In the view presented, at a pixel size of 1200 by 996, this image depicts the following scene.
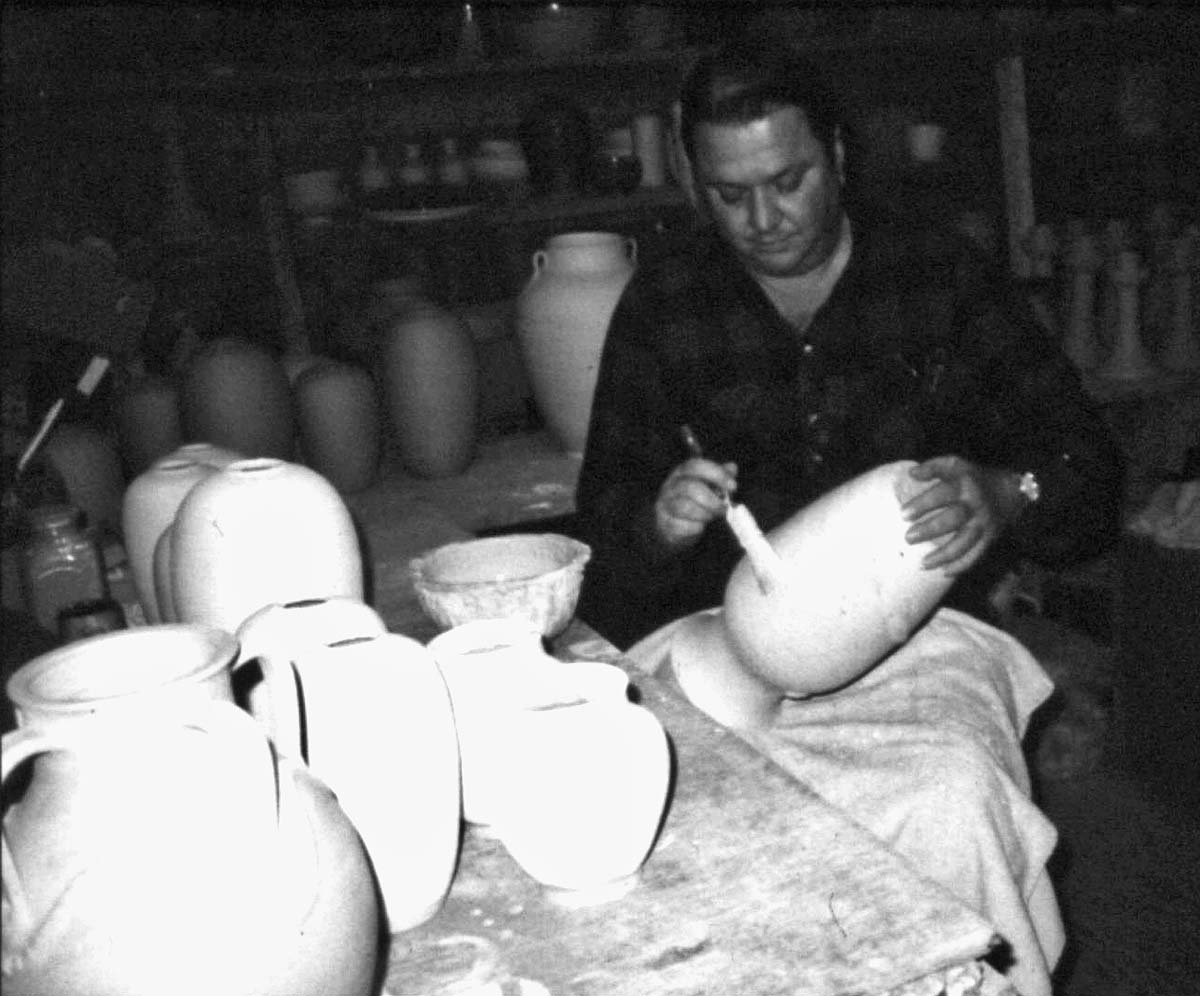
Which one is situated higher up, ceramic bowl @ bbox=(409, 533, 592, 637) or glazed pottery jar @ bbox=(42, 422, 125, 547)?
ceramic bowl @ bbox=(409, 533, 592, 637)

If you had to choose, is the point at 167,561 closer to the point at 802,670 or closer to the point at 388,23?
the point at 802,670

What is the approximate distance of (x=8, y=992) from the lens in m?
0.59

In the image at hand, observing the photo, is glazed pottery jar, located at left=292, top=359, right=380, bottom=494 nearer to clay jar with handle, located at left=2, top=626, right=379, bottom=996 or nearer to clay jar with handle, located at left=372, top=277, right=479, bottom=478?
clay jar with handle, located at left=372, top=277, right=479, bottom=478

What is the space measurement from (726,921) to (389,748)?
0.27 m

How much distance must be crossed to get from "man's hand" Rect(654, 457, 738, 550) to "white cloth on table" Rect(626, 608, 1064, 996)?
0.60 feet

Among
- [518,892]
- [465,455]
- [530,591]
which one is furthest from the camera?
[465,455]

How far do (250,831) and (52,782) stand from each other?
0.12 m

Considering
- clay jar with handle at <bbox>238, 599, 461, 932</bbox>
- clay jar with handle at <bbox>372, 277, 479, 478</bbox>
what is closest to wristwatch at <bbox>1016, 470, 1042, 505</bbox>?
clay jar with handle at <bbox>238, 599, 461, 932</bbox>

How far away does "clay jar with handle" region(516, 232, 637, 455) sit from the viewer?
2482mm

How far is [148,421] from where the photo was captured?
241cm

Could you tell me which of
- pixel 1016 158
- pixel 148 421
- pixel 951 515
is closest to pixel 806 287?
pixel 951 515

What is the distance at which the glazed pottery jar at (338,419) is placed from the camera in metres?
2.43

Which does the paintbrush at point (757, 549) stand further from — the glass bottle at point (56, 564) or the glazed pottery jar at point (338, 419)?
the glazed pottery jar at point (338, 419)

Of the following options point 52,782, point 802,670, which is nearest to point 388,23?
point 802,670
